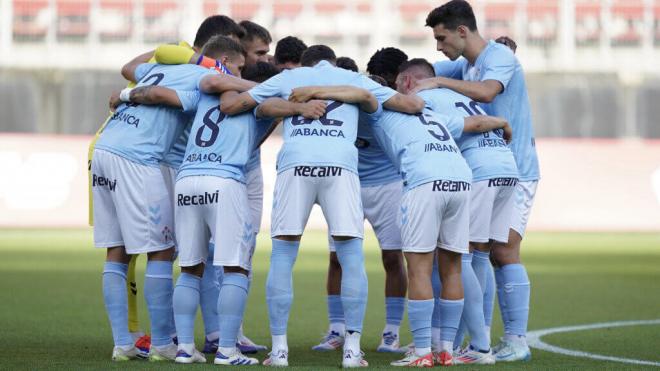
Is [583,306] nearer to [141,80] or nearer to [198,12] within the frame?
[141,80]

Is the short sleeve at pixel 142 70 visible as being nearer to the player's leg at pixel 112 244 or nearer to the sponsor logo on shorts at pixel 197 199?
the player's leg at pixel 112 244

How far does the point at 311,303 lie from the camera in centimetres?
1091

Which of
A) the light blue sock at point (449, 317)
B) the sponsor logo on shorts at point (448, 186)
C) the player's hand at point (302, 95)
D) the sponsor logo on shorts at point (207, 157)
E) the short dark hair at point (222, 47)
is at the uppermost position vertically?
the short dark hair at point (222, 47)

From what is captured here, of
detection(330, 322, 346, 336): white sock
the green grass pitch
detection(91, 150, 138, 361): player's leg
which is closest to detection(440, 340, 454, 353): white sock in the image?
the green grass pitch

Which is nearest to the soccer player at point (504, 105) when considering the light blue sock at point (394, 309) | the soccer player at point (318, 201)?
the light blue sock at point (394, 309)

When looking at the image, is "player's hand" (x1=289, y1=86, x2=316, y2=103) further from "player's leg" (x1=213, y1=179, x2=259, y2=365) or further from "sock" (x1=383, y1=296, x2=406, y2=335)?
"sock" (x1=383, y1=296, x2=406, y2=335)

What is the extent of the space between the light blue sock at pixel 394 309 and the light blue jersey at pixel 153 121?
1.89m

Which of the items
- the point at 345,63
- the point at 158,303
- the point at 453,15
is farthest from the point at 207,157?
the point at 453,15

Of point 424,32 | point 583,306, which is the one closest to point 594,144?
point 424,32

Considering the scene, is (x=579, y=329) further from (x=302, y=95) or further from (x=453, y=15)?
(x=302, y=95)

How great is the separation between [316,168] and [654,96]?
74.8 ft

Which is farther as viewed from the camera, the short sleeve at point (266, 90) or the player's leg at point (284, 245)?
the short sleeve at point (266, 90)

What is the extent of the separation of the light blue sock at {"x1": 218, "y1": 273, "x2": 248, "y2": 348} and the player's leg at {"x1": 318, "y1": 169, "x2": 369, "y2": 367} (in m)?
0.60

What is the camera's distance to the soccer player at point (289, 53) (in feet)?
28.4
